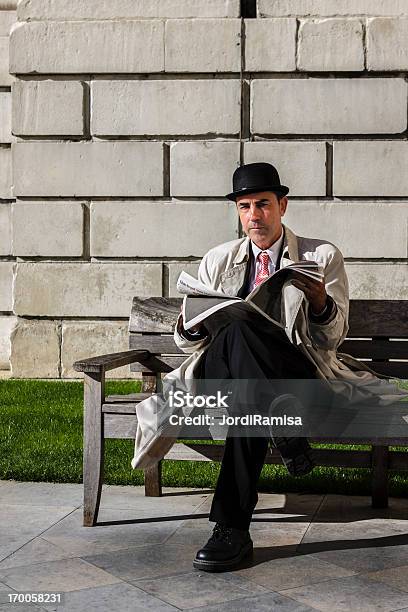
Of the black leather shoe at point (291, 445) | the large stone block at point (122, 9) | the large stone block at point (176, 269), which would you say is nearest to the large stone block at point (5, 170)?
the large stone block at point (122, 9)

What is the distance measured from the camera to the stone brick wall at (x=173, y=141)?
945 centimetres

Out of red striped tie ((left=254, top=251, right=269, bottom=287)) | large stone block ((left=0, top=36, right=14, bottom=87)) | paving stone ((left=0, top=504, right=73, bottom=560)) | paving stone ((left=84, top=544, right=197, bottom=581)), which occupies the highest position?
large stone block ((left=0, top=36, right=14, bottom=87))

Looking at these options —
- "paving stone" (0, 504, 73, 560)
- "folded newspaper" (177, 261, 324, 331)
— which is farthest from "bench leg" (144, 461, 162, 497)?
"folded newspaper" (177, 261, 324, 331)

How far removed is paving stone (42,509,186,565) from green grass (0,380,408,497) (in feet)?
2.51

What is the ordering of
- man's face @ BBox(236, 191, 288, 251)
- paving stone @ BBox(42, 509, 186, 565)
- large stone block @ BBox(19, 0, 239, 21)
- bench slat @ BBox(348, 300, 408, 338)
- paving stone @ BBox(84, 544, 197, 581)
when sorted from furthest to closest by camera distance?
large stone block @ BBox(19, 0, 239, 21), bench slat @ BBox(348, 300, 408, 338), man's face @ BBox(236, 191, 288, 251), paving stone @ BBox(42, 509, 186, 565), paving stone @ BBox(84, 544, 197, 581)

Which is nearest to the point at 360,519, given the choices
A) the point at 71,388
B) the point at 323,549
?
the point at 323,549

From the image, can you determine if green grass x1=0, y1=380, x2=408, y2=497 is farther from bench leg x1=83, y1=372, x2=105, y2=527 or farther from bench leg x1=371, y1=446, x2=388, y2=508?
bench leg x1=83, y1=372, x2=105, y2=527

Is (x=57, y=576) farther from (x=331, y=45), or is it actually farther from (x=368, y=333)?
(x=331, y=45)

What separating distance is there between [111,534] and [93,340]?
505 cm

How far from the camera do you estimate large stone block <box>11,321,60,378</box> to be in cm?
999

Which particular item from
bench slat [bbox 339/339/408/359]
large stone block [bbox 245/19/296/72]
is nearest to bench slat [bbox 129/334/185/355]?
bench slat [bbox 339/339/408/359]

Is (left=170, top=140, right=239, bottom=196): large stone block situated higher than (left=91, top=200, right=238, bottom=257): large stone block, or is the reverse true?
(left=170, top=140, right=239, bottom=196): large stone block

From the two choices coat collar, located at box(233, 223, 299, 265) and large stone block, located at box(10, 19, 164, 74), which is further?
large stone block, located at box(10, 19, 164, 74)

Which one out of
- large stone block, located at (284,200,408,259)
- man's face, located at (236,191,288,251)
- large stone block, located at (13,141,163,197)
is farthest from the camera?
large stone block, located at (13,141,163,197)
